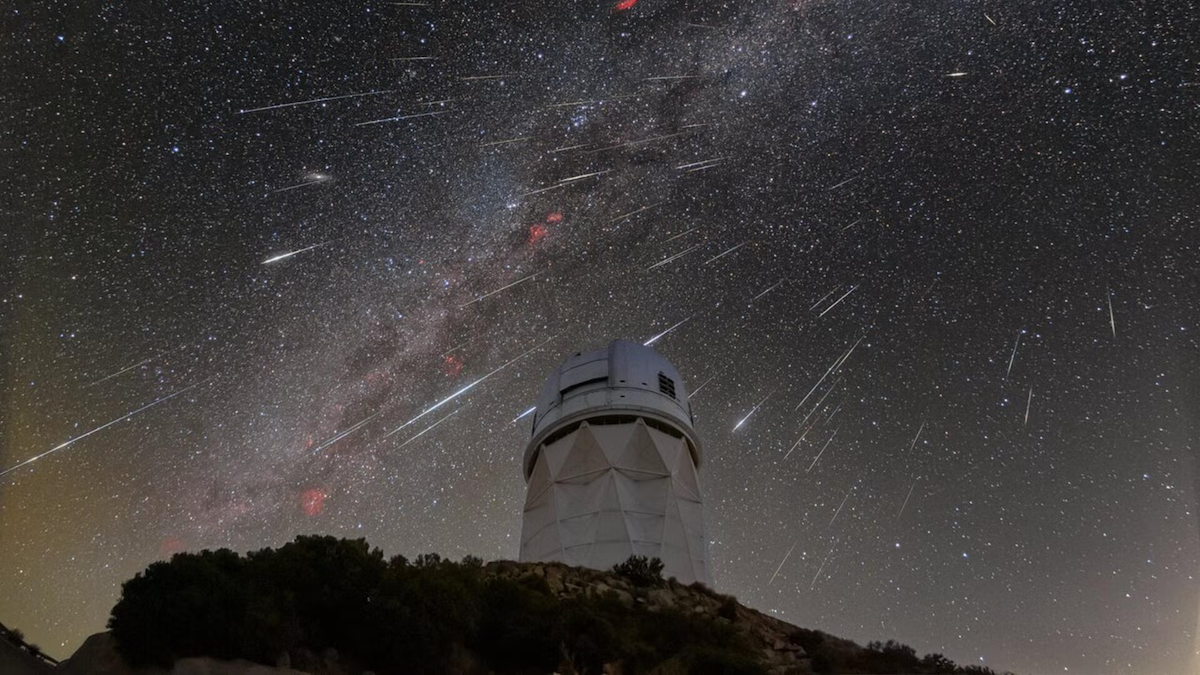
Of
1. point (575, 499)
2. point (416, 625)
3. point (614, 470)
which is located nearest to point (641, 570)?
point (614, 470)

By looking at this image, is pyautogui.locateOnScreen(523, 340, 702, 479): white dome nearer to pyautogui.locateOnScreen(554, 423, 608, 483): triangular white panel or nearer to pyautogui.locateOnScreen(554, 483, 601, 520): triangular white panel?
pyautogui.locateOnScreen(554, 423, 608, 483): triangular white panel

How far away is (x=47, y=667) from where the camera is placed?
11375 mm

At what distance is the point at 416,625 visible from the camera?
40.8 feet

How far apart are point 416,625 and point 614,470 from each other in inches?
488

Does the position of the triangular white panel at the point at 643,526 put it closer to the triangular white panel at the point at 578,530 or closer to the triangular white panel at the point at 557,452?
the triangular white panel at the point at 578,530

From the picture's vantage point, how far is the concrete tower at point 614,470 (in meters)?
23.6

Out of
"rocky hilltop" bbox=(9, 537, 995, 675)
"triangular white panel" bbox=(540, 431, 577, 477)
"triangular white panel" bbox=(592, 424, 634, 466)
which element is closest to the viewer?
"rocky hilltop" bbox=(9, 537, 995, 675)

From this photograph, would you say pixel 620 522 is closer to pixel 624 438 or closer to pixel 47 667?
pixel 624 438

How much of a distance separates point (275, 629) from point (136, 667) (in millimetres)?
1658

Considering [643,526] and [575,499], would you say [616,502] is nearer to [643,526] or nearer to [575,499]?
[643,526]

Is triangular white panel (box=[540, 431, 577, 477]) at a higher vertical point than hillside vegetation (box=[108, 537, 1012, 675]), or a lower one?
higher

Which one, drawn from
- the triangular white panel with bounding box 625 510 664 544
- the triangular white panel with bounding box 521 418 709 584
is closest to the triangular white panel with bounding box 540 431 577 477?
the triangular white panel with bounding box 521 418 709 584

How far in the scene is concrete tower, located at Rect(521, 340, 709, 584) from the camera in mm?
23562

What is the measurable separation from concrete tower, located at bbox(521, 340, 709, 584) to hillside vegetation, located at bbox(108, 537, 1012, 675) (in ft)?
18.9
